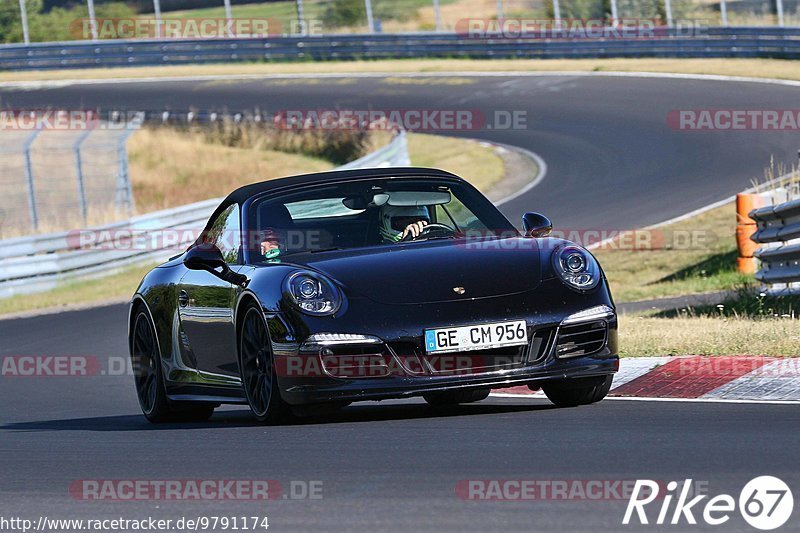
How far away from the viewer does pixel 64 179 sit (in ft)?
91.9

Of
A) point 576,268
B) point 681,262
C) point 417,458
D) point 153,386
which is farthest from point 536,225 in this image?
point 681,262

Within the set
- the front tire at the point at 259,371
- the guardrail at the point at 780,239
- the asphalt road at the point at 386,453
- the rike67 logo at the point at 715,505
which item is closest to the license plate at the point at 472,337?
the asphalt road at the point at 386,453

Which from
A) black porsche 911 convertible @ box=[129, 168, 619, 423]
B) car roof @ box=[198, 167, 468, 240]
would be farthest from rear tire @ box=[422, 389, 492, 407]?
car roof @ box=[198, 167, 468, 240]

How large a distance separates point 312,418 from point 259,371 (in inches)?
18.4

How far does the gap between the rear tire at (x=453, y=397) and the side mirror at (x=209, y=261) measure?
1.31 m

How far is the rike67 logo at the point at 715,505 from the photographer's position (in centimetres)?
443

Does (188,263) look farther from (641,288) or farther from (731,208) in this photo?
(731,208)

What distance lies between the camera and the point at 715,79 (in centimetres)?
3042

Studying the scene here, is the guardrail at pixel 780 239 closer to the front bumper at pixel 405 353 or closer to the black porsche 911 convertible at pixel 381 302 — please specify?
the black porsche 911 convertible at pixel 381 302

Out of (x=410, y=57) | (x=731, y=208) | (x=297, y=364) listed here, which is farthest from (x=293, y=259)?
(x=410, y=57)

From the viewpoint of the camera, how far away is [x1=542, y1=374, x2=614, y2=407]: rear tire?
7332 millimetres

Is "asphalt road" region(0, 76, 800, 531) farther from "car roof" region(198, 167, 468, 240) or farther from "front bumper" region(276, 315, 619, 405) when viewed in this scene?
"car roof" region(198, 167, 468, 240)

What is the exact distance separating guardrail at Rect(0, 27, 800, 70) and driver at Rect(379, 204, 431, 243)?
25.2 metres

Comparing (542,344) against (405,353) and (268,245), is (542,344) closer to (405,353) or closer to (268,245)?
(405,353)
